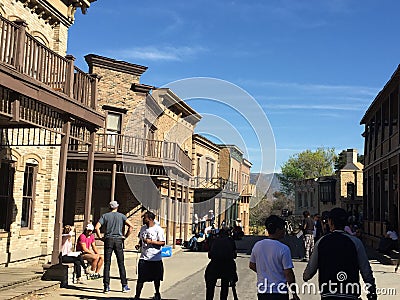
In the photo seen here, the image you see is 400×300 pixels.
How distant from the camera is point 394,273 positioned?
14.2 meters

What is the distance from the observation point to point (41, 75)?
10.7 m

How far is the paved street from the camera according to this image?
32.2 feet

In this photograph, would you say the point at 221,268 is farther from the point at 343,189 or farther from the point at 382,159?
the point at 343,189

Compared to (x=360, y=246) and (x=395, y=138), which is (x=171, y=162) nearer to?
(x=395, y=138)

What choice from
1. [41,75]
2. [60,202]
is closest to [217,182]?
[60,202]

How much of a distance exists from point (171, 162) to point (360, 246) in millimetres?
17309

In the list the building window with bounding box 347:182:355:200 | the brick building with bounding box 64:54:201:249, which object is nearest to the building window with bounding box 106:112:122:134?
the brick building with bounding box 64:54:201:249

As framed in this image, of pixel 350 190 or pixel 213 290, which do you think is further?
pixel 350 190

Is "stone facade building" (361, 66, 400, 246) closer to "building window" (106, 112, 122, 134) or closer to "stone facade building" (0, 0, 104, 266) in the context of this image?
"building window" (106, 112, 122, 134)

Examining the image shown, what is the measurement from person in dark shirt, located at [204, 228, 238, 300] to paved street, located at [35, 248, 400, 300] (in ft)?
6.19

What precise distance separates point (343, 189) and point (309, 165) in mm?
36101

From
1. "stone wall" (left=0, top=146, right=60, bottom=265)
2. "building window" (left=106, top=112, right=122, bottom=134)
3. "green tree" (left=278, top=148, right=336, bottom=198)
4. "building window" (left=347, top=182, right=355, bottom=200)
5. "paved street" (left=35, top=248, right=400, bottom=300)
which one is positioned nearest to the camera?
"paved street" (left=35, top=248, right=400, bottom=300)

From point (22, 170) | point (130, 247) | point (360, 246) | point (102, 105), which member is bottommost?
point (130, 247)

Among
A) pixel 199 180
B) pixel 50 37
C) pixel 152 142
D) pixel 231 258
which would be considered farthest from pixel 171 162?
pixel 199 180
